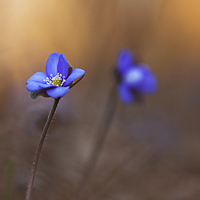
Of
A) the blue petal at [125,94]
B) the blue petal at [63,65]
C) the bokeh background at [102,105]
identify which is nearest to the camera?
the blue petal at [63,65]

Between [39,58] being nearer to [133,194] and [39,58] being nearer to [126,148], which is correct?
[126,148]

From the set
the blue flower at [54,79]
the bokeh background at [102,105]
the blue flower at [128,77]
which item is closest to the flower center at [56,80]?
the blue flower at [54,79]

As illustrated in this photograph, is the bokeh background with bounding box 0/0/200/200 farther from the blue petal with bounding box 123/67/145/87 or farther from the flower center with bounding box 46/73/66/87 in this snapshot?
the blue petal with bounding box 123/67/145/87

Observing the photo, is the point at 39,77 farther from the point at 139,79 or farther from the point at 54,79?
the point at 139,79

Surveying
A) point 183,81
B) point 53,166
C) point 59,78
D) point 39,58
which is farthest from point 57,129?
point 183,81

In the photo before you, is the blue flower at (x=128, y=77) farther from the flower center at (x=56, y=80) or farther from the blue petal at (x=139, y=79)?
the flower center at (x=56, y=80)

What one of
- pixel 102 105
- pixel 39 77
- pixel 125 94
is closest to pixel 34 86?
pixel 39 77
